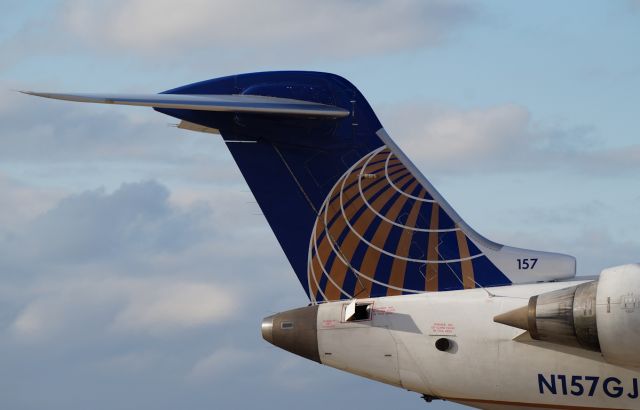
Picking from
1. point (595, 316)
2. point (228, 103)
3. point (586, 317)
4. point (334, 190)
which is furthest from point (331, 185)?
point (595, 316)

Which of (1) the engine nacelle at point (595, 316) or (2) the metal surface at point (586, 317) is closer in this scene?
(1) the engine nacelle at point (595, 316)

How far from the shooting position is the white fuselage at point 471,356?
50.6ft

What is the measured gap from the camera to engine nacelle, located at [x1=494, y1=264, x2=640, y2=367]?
14.6 meters

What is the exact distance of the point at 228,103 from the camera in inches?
648

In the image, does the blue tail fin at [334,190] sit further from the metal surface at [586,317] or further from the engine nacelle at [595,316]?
the metal surface at [586,317]

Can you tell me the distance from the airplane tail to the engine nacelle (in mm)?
1606

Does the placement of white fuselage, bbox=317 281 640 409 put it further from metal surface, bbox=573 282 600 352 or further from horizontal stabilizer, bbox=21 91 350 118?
horizontal stabilizer, bbox=21 91 350 118

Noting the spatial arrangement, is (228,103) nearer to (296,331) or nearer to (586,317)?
(296,331)

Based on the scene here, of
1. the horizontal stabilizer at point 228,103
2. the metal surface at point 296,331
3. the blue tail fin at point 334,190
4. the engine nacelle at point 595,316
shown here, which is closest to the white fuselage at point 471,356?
the metal surface at point 296,331

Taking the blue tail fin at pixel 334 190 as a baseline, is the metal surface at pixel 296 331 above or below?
below

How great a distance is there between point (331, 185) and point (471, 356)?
287 cm

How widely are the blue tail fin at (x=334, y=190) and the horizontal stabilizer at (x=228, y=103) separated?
10cm

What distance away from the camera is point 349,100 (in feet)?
56.3

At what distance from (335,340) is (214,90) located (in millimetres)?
3476
